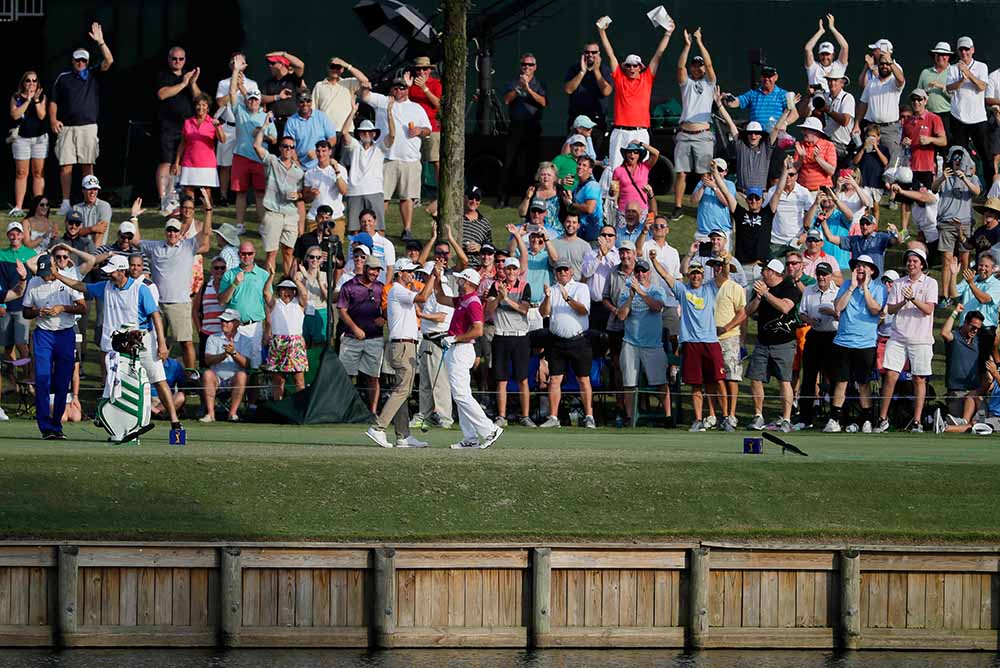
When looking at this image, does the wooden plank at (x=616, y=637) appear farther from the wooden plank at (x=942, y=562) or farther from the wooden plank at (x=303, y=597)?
the wooden plank at (x=303, y=597)

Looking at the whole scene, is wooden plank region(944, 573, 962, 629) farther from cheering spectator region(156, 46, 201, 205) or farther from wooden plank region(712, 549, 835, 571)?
cheering spectator region(156, 46, 201, 205)

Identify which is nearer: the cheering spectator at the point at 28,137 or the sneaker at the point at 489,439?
the sneaker at the point at 489,439

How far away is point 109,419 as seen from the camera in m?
17.6

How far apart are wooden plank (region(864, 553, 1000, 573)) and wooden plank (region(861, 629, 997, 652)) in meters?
0.55

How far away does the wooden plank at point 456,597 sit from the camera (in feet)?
47.5

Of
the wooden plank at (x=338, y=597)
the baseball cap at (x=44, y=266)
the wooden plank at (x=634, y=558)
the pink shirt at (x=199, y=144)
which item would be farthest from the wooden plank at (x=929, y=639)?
the pink shirt at (x=199, y=144)

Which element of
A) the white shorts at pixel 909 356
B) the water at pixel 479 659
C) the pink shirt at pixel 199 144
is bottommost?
the water at pixel 479 659

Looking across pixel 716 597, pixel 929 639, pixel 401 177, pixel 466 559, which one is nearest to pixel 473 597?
pixel 466 559

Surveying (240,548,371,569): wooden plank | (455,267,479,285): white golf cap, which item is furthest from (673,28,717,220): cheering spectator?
(240,548,371,569): wooden plank

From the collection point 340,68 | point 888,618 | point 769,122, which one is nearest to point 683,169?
point 769,122

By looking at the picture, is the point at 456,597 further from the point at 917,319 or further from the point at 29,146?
the point at 29,146

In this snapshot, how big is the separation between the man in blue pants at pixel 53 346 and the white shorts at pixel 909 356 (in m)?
8.91

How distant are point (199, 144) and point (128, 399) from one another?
28.3ft

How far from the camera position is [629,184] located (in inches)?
957
